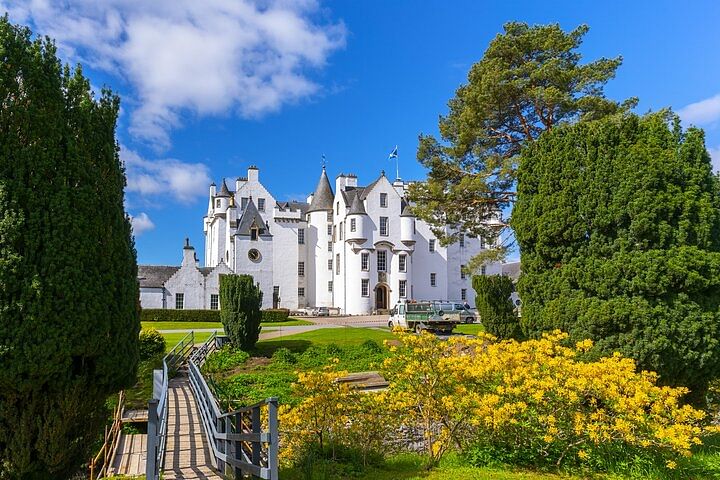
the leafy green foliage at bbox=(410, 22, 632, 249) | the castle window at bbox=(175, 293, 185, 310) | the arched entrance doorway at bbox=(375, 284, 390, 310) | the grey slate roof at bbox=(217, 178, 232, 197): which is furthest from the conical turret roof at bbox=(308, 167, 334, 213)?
the leafy green foliage at bbox=(410, 22, 632, 249)

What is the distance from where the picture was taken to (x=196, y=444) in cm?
971

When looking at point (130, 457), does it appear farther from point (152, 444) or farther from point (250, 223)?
point (250, 223)

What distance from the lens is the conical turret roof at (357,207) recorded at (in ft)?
161

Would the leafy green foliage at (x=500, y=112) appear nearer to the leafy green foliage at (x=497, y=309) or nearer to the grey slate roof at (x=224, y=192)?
the leafy green foliage at (x=497, y=309)

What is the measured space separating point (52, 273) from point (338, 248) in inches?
1773

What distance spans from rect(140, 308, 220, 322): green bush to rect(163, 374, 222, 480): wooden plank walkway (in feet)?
92.5

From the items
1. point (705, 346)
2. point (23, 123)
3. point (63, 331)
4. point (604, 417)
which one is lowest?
point (604, 417)

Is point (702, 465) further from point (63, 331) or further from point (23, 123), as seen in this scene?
point (23, 123)

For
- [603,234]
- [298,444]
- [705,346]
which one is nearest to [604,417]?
[705,346]

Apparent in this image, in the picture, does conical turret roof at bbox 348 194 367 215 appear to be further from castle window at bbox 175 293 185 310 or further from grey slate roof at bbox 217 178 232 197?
castle window at bbox 175 293 185 310

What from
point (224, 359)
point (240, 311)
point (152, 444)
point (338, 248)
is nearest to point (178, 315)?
point (338, 248)

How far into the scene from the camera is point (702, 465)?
8.98 metres

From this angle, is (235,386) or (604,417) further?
(235,386)

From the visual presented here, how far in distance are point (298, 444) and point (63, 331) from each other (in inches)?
200
